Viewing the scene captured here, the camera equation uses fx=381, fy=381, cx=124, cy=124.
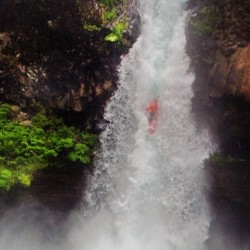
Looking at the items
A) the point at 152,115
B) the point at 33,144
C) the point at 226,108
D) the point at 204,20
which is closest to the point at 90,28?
the point at 152,115


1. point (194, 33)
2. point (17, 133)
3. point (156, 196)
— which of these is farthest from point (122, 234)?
point (194, 33)

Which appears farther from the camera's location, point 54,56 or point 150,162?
point 54,56

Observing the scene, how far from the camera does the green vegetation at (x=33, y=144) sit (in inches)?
380

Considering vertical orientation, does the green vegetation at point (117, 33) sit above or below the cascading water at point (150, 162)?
above

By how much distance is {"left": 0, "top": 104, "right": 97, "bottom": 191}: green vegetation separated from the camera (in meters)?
9.65

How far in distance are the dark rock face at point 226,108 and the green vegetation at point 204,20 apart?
3 cm

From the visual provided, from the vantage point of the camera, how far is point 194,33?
1081cm

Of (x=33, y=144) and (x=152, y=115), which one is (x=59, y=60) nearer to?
(x=33, y=144)

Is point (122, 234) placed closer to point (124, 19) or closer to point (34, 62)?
point (34, 62)

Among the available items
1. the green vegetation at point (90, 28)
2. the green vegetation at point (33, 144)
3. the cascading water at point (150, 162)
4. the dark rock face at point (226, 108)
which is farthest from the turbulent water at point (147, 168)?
the green vegetation at point (90, 28)

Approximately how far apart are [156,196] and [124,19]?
513 centimetres

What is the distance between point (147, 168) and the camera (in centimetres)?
1034

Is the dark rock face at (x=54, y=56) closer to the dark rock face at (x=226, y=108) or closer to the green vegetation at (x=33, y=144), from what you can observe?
the green vegetation at (x=33, y=144)

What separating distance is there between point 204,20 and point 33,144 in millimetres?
5790
